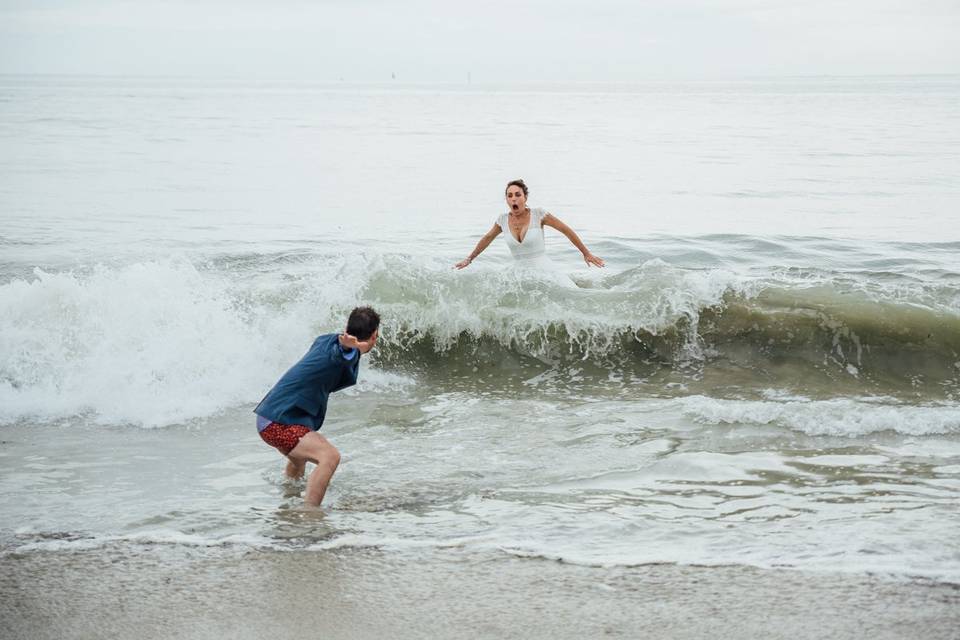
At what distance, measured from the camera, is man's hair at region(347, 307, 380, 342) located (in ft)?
17.6

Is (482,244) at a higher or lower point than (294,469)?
higher

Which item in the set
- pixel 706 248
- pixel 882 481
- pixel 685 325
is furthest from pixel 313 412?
pixel 706 248

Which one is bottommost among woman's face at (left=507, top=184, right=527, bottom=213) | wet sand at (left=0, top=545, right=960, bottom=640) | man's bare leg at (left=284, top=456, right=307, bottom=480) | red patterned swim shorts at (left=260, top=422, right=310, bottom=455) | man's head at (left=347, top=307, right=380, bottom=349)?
man's bare leg at (left=284, top=456, right=307, bottom=480)

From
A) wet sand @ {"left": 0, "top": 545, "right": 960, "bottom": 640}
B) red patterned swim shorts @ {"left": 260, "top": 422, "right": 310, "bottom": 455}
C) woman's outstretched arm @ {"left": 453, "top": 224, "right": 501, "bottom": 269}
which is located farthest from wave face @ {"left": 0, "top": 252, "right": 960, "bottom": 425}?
wet sand @ {"left": 0, "top": 545, "right": 960, "bottom": 640}

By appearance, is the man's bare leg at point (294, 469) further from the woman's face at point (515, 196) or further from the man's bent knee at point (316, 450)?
the woman's face at point (515, 196)

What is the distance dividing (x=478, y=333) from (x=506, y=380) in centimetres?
99

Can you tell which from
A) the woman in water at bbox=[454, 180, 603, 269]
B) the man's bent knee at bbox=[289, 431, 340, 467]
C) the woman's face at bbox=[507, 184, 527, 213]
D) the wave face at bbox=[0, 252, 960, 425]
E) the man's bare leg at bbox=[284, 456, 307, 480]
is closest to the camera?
the man's bent knee at bbox=[289, 431, 340, 467]

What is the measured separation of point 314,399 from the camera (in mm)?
5598

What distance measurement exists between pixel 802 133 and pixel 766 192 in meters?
19.3

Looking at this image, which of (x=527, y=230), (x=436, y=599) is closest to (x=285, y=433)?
(x=436, y=599)

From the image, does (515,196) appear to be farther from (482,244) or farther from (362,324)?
(362,324)

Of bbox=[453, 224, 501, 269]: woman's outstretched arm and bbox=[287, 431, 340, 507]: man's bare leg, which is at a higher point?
bbox=[453, 224, 501, 269]: woman's outstretched arm

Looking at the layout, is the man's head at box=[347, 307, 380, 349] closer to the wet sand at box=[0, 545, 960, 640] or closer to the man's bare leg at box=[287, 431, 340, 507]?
the man's bare leg at box=[287, 431, 340, 507]

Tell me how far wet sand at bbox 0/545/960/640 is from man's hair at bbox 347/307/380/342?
1.31 meters
